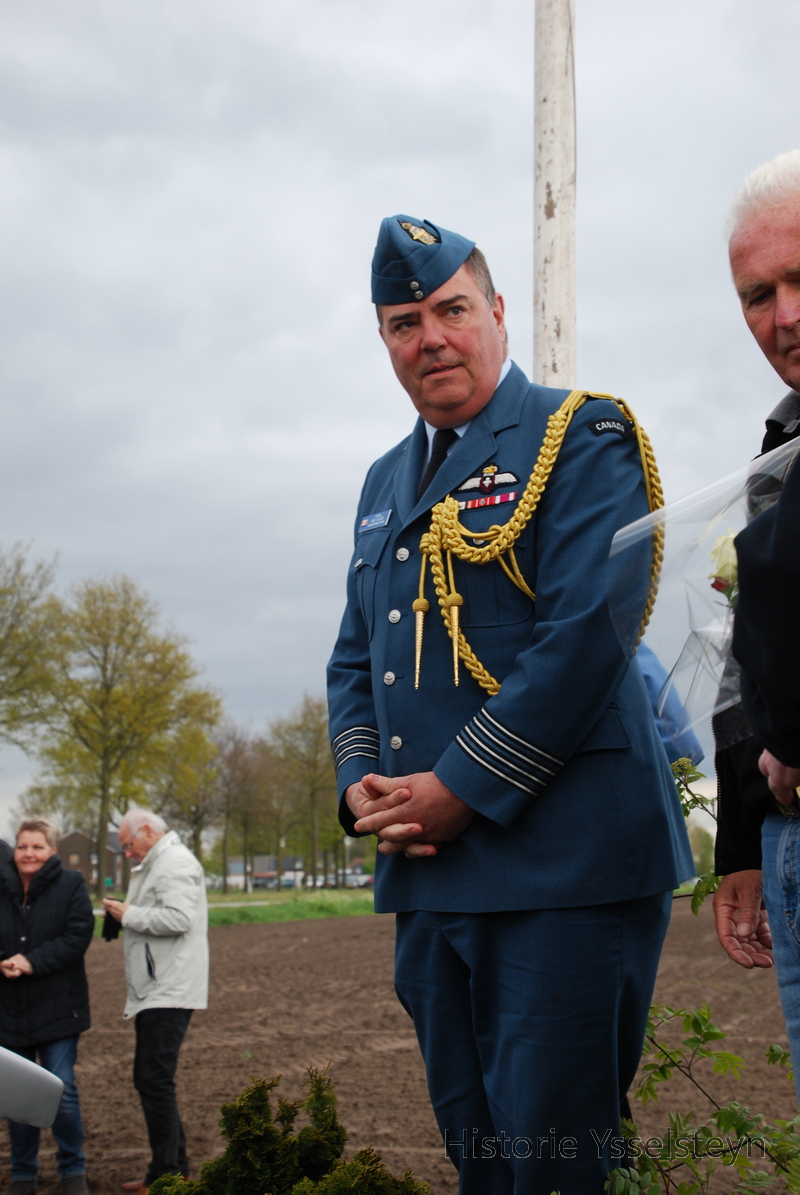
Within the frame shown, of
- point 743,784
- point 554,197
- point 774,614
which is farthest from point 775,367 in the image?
point 554,197

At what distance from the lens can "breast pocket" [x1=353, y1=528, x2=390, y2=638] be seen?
247 centimetres

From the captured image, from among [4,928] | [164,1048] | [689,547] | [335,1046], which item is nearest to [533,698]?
[689,547]

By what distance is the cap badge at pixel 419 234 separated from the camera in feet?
7.84

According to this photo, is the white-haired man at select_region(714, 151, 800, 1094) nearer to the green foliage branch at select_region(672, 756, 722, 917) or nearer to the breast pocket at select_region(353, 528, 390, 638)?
the green foliage branch at select_region(672, 756, 722, 917)

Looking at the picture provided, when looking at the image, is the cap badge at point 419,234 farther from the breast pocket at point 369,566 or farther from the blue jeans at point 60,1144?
the blue jeans at point 60,1144

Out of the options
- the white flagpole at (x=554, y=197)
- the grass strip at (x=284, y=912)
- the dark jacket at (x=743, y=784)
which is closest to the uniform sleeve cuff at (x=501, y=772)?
the dark jacket at (x=743, y=784)

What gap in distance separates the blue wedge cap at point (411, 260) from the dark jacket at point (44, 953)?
4.30 m

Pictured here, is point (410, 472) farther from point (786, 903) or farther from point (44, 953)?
point (44, 953)

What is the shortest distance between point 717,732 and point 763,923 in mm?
698

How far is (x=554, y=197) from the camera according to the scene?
4246mm

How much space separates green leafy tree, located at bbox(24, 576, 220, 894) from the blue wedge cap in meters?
23.8

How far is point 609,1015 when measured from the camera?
1953mm

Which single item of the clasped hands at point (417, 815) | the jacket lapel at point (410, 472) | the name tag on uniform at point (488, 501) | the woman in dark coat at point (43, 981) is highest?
the jacket lapel at point (410, 472)

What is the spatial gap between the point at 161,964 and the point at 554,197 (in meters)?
4.03
